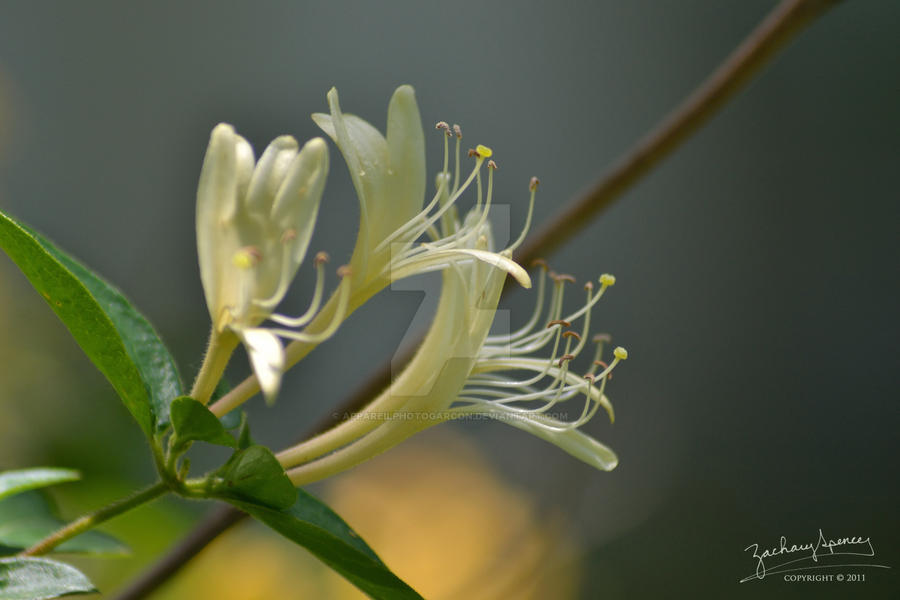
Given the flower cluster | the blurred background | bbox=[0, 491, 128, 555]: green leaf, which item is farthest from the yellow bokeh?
the flower cluster

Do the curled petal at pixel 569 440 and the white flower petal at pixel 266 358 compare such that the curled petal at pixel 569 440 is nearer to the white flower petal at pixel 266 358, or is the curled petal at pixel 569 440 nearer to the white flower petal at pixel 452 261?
the white flower petal at pixel 452 261

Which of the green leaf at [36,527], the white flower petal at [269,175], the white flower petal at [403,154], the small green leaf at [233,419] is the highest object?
the white flower petal at [403,154]

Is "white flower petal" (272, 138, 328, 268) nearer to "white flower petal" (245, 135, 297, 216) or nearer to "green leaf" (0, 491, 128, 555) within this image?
"white flower petal" (245, 135, 297, 216)

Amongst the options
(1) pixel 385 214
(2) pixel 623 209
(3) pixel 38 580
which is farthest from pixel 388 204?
(2) pixel 623 209

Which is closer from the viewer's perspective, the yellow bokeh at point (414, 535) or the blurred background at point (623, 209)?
the yellow bokeh at point (414, 535)

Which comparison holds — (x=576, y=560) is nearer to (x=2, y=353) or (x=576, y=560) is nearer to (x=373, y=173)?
(x=2, y=353)

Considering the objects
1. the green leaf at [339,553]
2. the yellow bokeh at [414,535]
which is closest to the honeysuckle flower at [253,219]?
the green leaf at [339,553]
